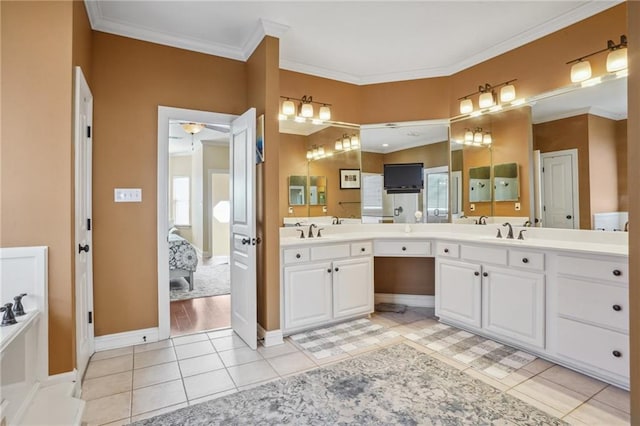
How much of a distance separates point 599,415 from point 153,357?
302cm

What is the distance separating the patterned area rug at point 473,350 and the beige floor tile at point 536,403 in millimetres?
185

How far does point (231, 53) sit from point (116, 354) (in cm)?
290

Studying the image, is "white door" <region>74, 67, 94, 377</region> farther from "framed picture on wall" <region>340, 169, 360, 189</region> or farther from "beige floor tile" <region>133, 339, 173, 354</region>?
"framed picture on wall" <region>340, 169, 360, 189</region>

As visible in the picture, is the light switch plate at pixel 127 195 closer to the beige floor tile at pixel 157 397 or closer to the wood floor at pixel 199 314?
the wood floor at pixel 199 314

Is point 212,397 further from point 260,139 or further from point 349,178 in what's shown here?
point 349,178

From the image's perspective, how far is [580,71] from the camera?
8.54ft

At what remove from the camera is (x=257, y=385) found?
2.21 meters

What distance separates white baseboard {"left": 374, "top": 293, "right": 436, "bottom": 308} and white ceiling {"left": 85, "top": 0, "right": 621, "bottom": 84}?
2.63 m

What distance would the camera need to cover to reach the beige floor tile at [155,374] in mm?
2262

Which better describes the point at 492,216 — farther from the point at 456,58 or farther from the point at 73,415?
the point at 73,415

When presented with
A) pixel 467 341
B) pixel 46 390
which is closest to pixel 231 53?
pixel 46 390

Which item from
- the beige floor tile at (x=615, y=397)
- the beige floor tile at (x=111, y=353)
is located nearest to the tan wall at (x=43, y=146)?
the beige floor tile at (x=111, y=353)

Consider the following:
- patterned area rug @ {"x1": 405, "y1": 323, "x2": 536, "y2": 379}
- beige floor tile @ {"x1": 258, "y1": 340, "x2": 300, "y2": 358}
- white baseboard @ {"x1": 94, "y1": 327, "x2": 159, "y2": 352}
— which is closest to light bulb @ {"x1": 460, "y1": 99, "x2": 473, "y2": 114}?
patterned area rug @ {"x1": 405, "y1": 323, "x2": 536, "y2": 379}

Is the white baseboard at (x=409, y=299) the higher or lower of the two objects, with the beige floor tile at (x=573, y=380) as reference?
higher
